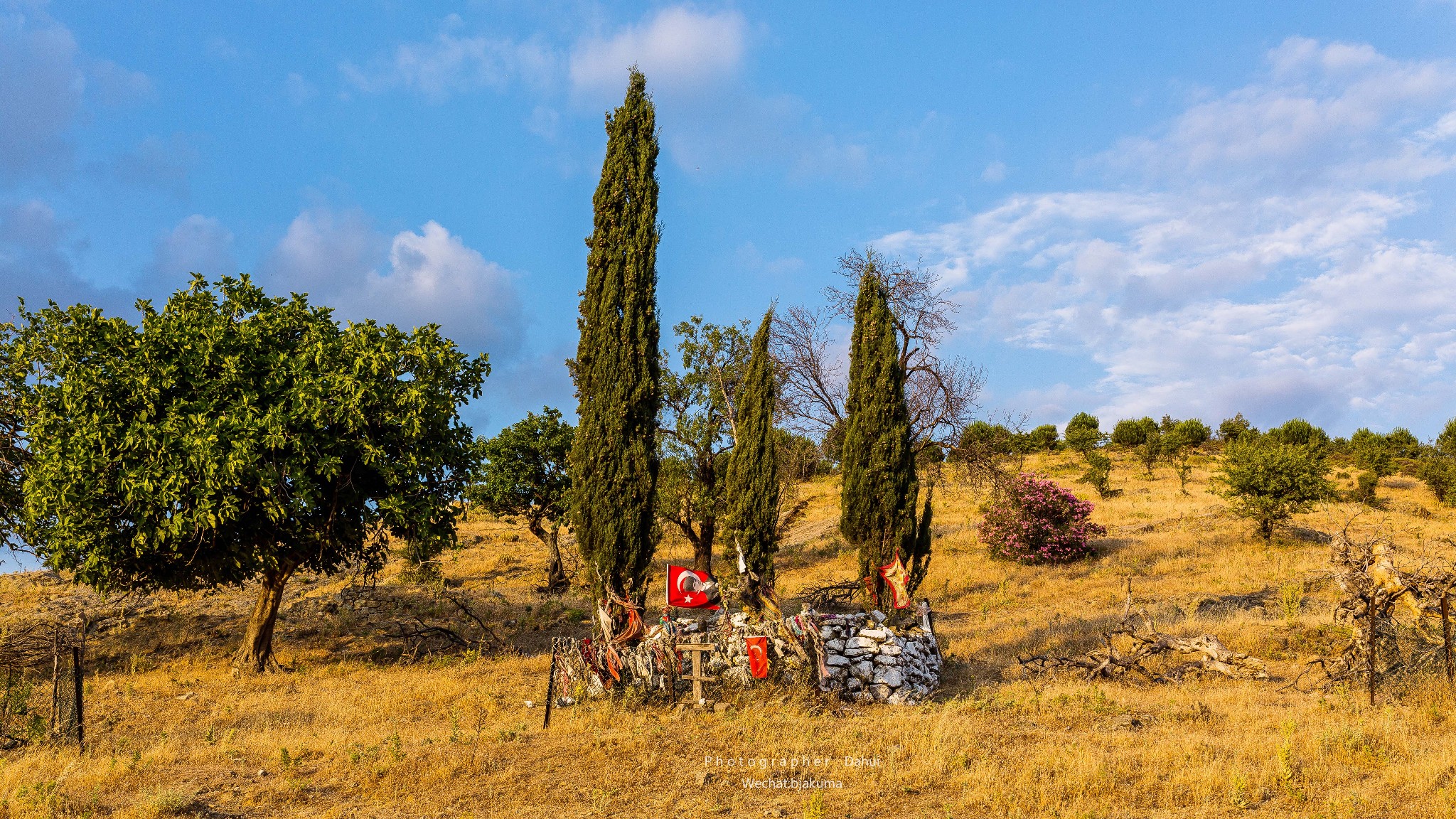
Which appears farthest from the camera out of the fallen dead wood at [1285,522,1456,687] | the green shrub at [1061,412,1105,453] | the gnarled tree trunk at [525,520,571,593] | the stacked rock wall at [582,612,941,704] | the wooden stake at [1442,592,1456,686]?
the green shrub at [1061,412,1105,453]

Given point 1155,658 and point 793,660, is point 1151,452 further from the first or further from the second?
point 793,660

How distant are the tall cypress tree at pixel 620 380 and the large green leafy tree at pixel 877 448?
21.9ft

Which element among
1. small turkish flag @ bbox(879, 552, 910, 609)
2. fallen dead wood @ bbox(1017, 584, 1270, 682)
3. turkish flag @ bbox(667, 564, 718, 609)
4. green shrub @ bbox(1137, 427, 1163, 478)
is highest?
green shrub @ bbox(1137, 427, 1163, 478)

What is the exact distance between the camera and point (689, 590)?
14039 millimetres

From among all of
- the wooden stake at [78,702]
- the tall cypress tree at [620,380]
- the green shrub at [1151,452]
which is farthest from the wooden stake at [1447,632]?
the green shrub at [1151,452]

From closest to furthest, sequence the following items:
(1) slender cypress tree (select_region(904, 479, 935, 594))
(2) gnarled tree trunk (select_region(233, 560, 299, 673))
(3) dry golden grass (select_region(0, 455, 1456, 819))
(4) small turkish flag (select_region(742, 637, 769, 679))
Result: (3) dry golden grass (select_region(0, 455, 1456, 819)), (4) small turkish flag (select_region(742, 637, 769, 679)), (2) gnarled tree trunk (select_region(233, 560, 299, 673)), (1) slender cypress tree (select_region(904, 479, 935, 594))

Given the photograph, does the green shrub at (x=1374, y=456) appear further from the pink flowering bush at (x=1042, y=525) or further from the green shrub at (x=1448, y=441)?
the pink flowering bush at (x=1042, y=525)

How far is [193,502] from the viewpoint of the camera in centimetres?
1562

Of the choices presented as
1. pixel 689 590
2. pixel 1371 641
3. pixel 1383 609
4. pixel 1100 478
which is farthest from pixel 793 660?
pixel 1100 478

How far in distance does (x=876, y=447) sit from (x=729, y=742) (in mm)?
11759

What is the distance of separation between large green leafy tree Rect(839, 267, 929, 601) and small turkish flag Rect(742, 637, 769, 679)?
793 cm

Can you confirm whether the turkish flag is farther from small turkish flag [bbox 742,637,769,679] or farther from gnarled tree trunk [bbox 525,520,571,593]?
gnarled tree trunk [bbox 525,520,571,593]

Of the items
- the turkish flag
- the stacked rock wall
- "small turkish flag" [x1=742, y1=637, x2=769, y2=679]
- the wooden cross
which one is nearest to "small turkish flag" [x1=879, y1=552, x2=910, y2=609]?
the stacked rock wall

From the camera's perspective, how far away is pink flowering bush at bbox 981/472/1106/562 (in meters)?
28.8
